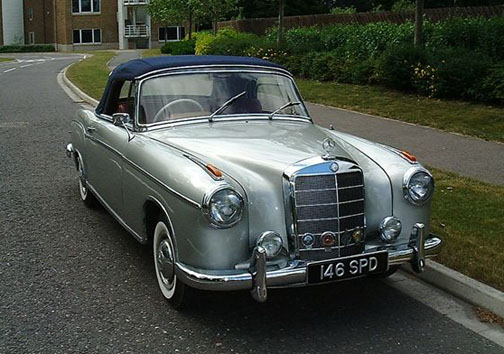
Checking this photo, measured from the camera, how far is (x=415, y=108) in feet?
→ 45.5

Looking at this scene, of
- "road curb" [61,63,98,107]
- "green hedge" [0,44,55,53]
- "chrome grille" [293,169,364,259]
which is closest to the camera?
"chrome grille" [293,169,364,259]

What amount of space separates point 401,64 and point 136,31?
58309mm

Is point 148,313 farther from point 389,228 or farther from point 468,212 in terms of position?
point 468,212

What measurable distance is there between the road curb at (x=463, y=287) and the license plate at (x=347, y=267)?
84cm

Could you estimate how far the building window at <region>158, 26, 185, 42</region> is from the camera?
72.2 metres

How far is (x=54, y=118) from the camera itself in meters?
14.5

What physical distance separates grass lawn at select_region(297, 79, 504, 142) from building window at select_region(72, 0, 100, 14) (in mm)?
58181

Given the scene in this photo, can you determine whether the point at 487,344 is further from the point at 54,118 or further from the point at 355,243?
the point at 54,118

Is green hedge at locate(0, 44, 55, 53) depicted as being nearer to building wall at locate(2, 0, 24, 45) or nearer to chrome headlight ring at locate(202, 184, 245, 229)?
building wall at locate(2, 0, 24, 45)

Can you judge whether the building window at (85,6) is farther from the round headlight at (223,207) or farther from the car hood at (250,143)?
the round headlight at (223,207)

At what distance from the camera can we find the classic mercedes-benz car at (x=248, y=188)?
403 cm

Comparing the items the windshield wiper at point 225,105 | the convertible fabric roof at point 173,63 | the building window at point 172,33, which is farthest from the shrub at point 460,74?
the building window at point 172,33

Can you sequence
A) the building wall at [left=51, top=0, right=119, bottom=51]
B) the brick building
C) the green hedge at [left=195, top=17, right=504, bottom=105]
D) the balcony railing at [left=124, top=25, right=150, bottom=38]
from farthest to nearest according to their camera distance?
the building wall at [left=51, top=0, right=119, bottom=51] < the brick building < the balcony railing at [left=124, top=25, right=150, bottom=38] < the green hedge at [left=195, top=17, right=504, bottom=105]

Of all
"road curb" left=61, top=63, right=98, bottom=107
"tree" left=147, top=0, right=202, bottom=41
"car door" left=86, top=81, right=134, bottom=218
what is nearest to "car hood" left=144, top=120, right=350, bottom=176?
"car door" left=86, top=81, right=134, bottom=218
